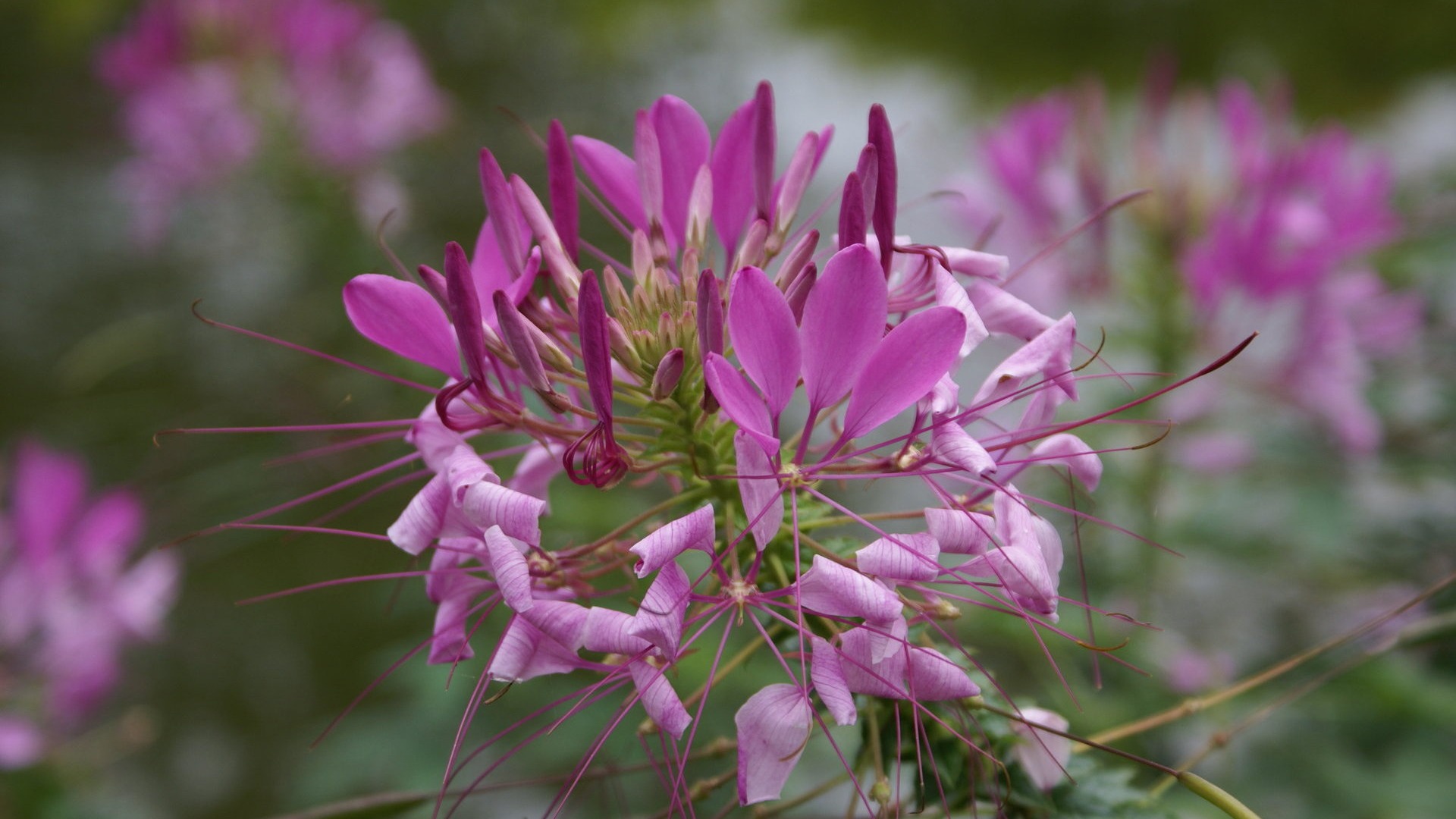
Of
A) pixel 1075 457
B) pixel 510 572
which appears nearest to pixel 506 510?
pixel 510 572

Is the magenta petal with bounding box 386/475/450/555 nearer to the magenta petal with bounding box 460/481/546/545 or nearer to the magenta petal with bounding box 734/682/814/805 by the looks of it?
the magenta petal with bounding box 460/481/546/545

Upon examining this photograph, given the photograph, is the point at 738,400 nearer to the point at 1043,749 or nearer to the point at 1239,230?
the point at 1043,749

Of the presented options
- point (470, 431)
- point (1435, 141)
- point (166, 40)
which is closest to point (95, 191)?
point (166, 40)

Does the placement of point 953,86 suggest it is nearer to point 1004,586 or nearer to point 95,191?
point 1004,586

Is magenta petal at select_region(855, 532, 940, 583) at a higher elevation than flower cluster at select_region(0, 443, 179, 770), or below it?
higher

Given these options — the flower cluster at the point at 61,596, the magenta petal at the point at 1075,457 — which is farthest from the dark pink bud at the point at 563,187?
the flower cluster at the point at 61,596

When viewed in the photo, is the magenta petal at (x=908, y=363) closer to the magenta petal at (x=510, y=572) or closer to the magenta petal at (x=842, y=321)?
the magenta petal at (x=842, y=321)

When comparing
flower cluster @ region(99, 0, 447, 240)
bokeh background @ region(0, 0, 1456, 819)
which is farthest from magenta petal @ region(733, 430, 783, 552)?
flower cluster @ region(99, 0, 447, 240)
